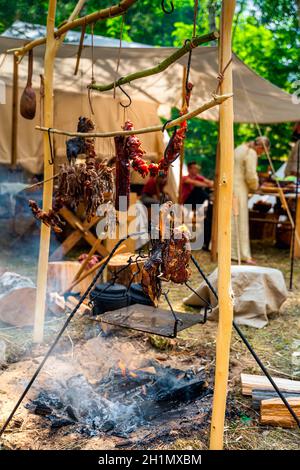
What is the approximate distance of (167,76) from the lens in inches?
352

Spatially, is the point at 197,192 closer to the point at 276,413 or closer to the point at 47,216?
the point at 47,216

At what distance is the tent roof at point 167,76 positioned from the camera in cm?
722

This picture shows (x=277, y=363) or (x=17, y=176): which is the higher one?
(x=17, y=176)

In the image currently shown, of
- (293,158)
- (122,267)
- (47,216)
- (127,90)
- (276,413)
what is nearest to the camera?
A: (276,413)

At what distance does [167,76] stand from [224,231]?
692 cm

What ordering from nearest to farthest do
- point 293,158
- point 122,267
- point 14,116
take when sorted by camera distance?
point 122,267
point 14,116
point 293,158

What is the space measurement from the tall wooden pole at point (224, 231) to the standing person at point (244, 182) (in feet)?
18.7

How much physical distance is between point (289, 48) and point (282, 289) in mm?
11928

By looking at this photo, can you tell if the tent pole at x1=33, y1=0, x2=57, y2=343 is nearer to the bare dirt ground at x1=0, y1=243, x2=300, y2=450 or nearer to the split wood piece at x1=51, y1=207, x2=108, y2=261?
the bare dirt ground at x1=0, y1=243, x2=300, y2=450

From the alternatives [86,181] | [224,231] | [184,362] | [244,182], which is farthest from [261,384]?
[244,182]

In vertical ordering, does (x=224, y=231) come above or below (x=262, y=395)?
above

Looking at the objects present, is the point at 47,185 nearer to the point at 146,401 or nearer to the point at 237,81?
the point at 146,401
